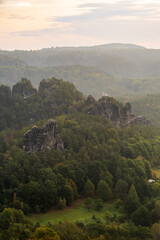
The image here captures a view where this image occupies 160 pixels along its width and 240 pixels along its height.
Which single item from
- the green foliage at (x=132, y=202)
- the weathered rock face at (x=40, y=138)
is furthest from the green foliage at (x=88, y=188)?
the weathered rock face at (x=40, y=138)

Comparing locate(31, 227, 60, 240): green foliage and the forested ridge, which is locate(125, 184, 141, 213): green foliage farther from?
locate(31, 227, 60, 240): green foliage

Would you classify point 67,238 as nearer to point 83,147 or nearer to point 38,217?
point 38,217

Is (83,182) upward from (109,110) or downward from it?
downward

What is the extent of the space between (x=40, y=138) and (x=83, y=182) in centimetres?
2414

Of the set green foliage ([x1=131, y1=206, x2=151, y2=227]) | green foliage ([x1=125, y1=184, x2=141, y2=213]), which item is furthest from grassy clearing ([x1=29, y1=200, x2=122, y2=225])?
green foliage ([x1=131, y1=206, x2=151, y2=227])

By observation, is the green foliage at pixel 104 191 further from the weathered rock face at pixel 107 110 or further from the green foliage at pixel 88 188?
the weathered rock face at pixel 107 110

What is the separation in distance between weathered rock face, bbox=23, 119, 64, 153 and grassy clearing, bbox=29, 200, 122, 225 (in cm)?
3092

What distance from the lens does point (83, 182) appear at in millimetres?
116375

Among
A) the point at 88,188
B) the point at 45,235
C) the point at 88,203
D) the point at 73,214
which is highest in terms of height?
the point at 45,235

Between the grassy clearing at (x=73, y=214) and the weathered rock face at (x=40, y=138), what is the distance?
3092 cm

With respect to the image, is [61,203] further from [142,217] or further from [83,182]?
[142,217]

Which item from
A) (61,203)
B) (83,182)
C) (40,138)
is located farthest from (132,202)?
(40,138)

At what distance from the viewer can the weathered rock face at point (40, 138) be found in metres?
128

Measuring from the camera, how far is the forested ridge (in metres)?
76.9
